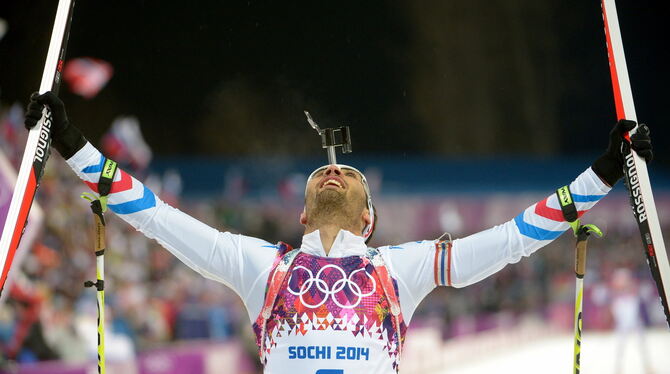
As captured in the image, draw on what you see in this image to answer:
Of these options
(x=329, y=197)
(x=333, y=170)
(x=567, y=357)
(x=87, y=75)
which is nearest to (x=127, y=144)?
(x=87, y=75)

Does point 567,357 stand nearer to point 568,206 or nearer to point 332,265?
point 568,206

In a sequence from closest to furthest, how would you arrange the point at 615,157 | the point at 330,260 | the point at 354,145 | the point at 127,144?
1. the point at 330,260
2. the point at 615,157
3. the point at 127,144
4. the point at 354,145

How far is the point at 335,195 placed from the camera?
3.25m

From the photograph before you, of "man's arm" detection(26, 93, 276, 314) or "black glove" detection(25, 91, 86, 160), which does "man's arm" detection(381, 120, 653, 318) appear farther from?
"black glove" detection(25, 91, 86, 160)

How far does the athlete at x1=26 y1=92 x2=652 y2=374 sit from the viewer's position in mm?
3000

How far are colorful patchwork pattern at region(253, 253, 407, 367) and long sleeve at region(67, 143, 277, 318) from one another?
0.44 ft

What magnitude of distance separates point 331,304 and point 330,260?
0.19 metres

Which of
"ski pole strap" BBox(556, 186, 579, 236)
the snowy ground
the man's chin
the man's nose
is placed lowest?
"ski pole strap" BBox(556, 186, 579, 236)

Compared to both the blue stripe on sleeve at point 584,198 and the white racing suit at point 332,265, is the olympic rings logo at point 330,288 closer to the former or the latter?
the white racing suit at point 332,265

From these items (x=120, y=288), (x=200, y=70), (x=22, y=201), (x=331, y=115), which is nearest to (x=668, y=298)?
(x=22, y=201)

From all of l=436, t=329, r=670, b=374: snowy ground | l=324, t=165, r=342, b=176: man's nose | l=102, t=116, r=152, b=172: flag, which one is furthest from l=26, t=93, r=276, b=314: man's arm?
l=436, t=329, r=670, b=374: snowy ground

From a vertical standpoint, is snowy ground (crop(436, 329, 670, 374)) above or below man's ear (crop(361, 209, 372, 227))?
above

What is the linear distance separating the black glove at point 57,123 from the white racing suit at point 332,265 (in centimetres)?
4

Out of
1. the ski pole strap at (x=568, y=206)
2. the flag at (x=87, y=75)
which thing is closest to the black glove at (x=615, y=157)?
the ski pole strap at (x=568, y=206)
